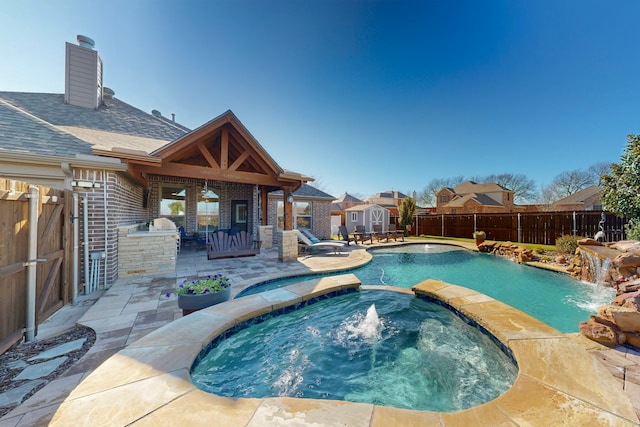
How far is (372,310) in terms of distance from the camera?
13.9 feet

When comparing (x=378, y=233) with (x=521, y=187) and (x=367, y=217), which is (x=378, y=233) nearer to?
(x=367, y=217)

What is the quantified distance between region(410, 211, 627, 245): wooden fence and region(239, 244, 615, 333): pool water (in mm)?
4438

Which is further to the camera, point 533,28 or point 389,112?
point 389,112

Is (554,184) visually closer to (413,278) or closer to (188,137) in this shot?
(413,278)

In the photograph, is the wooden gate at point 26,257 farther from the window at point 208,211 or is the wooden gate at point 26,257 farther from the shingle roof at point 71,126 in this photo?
the window at point 208,211

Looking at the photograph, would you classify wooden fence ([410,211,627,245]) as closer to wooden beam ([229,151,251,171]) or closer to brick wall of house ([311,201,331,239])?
brick wall of house ([311,201,331,239])

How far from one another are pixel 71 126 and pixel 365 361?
9719 millimetres

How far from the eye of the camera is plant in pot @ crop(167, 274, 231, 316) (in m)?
3.41

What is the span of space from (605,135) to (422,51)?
20.7m

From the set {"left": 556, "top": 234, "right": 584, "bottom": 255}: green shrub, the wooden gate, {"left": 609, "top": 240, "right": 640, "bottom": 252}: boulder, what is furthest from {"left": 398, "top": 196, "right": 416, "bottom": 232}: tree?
the wooden gate

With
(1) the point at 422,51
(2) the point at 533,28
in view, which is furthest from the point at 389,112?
(2) the point at 533,28

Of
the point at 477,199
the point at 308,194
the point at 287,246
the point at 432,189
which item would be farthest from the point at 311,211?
the point at 432,189

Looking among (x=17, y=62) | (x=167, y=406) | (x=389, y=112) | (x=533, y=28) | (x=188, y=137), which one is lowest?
(x=167, y=406)

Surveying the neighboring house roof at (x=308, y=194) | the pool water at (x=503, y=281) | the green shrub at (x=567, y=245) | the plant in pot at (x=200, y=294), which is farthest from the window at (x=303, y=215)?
the green shrub at (x=567, y=245)
